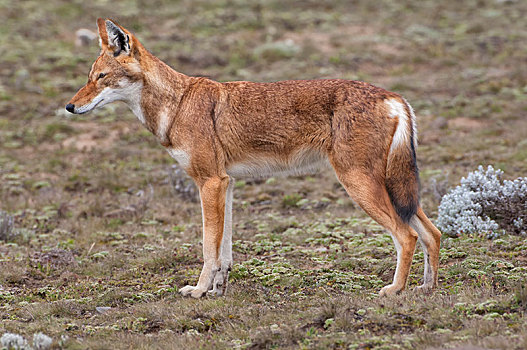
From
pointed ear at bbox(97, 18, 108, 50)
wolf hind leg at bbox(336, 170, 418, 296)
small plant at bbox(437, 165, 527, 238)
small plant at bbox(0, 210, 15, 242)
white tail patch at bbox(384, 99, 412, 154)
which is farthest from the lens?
small plant at bbox(0, 210, 15, 242)

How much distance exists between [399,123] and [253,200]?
4969 millimetres

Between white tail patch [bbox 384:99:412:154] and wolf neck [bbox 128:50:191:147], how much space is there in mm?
2465

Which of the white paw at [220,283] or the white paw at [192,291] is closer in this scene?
the white paw at [192,291]

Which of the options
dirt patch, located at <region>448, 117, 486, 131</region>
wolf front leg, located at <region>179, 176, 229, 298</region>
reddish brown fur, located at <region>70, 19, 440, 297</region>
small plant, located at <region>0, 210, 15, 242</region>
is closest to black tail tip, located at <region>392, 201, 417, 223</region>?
reddish brown fur, located at <region>70, 19, 440, 297</region>

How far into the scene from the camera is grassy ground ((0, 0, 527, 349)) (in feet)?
18.2

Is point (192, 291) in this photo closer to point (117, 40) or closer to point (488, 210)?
point (117, 40)

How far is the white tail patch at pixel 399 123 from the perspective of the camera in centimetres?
626

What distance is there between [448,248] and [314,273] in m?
1.82

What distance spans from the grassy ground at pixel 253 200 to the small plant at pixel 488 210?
53cm

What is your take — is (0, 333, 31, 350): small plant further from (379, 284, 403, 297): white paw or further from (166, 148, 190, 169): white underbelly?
(379, 284, 403, 297): white paw

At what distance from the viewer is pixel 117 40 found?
6.70m

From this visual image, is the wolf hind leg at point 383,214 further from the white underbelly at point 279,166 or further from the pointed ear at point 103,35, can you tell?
the pointed ear at point 103,35

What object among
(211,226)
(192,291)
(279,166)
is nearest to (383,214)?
(279,166)

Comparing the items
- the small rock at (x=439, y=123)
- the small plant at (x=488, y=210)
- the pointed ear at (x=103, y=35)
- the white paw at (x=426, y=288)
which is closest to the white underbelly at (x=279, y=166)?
the white paw at (x=426, y=288)
